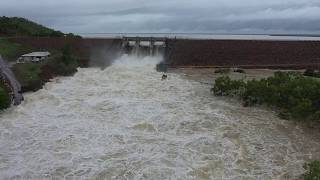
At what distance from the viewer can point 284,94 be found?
27.5 meters

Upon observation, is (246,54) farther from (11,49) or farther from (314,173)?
(314,173)

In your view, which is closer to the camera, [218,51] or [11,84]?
[11,84]

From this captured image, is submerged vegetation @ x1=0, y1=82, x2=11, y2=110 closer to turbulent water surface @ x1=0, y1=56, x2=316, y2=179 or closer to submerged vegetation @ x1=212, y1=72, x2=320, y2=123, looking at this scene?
turbulent water surface @ x1=0, y1=56, x2=316, y2=179

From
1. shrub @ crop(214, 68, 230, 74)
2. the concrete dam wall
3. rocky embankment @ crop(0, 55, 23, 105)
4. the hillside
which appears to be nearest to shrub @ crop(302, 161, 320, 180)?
rocky embankment @ crop(0, 55, 23, 105)

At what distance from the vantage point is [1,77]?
3241cm

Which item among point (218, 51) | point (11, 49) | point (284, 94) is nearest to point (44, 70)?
A: point (11, 49)

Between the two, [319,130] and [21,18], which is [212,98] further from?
[21,18]

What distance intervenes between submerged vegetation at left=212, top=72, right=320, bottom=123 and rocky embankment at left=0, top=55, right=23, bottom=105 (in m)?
12.0

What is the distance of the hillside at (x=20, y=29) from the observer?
62.9 meters

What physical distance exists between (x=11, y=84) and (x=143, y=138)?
1272 centimetres

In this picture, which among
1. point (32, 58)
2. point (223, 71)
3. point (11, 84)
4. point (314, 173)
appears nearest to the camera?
point (314, 173)

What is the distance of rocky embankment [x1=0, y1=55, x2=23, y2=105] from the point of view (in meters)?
29.4

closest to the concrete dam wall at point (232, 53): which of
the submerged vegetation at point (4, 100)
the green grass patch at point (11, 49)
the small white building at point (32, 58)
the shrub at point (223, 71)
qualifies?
the shrub at point (223, 71)

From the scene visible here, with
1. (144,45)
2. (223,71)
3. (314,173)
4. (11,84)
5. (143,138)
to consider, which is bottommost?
(143,138)
